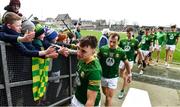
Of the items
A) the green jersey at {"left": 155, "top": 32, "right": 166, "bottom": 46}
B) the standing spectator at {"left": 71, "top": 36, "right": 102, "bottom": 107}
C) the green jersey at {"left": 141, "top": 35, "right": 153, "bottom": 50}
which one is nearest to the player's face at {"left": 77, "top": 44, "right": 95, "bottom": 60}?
the standing spectator at {"left": 71, "top": 36, "right": 102, "bottom": 107}

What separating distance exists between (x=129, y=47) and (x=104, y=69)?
2.76 m

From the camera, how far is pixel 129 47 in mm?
8727

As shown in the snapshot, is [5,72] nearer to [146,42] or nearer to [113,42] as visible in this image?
[113,42]

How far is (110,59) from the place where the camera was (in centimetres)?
609

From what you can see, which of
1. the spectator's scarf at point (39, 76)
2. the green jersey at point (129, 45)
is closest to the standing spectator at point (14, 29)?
the spectator's scarf at point (39, 76)

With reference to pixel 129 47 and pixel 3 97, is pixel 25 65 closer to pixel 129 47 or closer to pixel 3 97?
pixel 3 97

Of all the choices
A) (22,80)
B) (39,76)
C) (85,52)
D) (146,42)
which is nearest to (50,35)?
(39,76)

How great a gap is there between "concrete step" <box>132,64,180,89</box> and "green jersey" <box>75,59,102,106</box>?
22.9 ft

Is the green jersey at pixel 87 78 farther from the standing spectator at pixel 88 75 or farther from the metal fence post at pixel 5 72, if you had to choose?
the metal fence post at pixel 5 72

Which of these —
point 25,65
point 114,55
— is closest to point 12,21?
point 25,65

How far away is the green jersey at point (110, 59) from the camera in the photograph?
610 cm

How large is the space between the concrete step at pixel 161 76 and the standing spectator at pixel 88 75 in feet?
22.9

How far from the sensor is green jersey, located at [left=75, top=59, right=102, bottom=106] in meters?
3.38

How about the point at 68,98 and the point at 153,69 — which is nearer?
the point at 68,98
